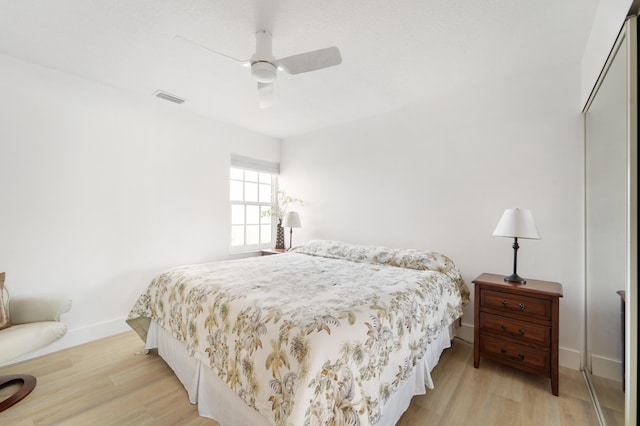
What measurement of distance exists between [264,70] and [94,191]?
214 cm

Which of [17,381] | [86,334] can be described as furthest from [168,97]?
[17,381]

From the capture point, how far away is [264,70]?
5.75 ft

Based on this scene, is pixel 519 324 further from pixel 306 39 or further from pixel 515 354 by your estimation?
pixel 306 39

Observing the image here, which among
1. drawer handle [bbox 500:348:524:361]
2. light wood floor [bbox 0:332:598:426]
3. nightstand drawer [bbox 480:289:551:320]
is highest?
nightstand drawer [bbox 480:289:551:320]

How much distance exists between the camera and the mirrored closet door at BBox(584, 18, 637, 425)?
1208 mm

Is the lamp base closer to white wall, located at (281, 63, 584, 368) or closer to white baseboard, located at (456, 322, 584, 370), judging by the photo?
white wall, located at (281, 63, 584, 368)

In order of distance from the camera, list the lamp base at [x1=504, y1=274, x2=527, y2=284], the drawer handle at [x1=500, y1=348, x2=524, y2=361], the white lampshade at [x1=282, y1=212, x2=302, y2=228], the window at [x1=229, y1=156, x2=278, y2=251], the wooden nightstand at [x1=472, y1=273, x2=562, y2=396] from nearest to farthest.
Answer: the wooden nightstand at [x1=472, y1=273, x2=562, y2=396] < the drawer handle at [x1=500, y1=348, x2=524, y2=361] < the lamp base at [x1=504, y1=274, x2=527, y2=284] < the white lampshade at [x1=282, y1=212, x2=302, y2=228] < the window at [x1=229, y1=156, x2=278, y2=251]

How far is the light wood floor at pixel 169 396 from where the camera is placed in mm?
1639

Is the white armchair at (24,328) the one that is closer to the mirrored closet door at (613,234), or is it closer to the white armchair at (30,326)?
the white armchair at (30,326)

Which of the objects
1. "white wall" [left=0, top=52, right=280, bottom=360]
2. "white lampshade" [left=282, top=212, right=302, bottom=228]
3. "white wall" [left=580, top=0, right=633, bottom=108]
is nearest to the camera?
"white wall" [left=580, top=0, right=633, bottom=108]

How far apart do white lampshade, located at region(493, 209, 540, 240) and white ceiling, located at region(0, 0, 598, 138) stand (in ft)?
4.06

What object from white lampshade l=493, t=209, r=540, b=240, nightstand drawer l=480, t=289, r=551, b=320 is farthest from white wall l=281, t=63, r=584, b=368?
nightstand drawer l=480, t=289, r=551, b=320

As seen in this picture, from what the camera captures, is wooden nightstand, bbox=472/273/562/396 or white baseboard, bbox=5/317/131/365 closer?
wooden nightstand, bbox=472/273/562/396

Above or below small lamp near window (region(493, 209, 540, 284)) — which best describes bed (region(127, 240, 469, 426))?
below
